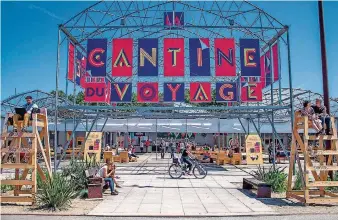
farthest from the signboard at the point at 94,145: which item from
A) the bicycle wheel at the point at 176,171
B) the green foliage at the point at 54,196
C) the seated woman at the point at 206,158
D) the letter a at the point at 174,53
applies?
the green foliage at the point at 54,196

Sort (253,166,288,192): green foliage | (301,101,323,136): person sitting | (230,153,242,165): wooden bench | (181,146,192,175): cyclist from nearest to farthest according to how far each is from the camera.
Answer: (301,101,323,136): person sitting
(253,166,288,192): green foliage
(181,146,192,175): cyclist
(230,153,242,165): wooden bench

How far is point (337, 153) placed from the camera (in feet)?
33.7

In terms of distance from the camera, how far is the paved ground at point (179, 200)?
30.1 feet

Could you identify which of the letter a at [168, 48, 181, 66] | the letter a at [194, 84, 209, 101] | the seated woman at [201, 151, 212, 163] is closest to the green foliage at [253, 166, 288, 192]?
the letter a at [194, 84, 209, 101]

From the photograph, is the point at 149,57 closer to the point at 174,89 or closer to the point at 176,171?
the point at 174,89

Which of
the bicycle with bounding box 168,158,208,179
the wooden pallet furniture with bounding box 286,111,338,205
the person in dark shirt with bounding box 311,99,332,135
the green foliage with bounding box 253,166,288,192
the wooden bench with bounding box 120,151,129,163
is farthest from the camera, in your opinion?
the wooden bench with bounding box 120,151,129,163

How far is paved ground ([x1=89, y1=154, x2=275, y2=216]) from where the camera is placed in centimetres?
917

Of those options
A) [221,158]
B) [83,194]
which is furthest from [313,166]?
[221,158]

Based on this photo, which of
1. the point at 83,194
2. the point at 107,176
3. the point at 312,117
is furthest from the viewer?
the point at 107,176

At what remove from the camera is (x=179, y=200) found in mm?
10805

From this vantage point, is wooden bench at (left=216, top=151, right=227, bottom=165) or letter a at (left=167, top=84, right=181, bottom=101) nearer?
letter a at (left=167, top=84, right=181, bottom=101)

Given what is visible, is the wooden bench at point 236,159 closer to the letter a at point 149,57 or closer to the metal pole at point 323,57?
the letter a at point 149,57

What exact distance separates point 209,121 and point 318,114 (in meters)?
23.8

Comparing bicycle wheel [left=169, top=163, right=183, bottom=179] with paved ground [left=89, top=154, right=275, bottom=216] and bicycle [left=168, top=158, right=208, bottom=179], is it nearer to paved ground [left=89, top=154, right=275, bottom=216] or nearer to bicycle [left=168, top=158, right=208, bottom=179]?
bicycle [left=168, top=158, right=208, bottom=179]
